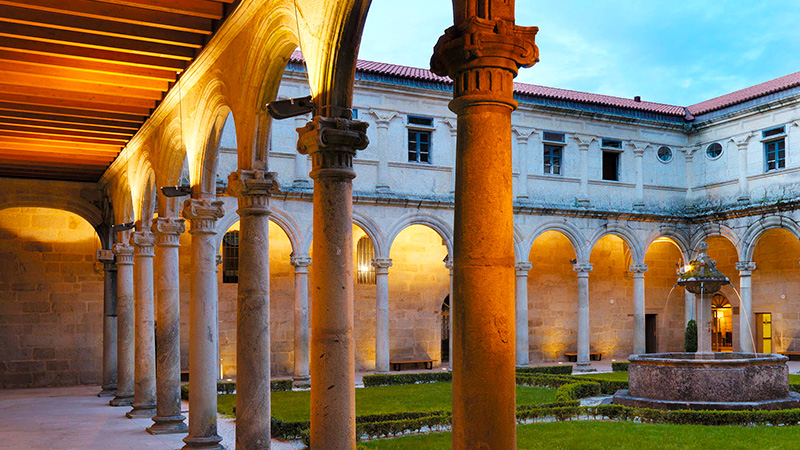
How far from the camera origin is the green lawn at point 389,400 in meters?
13.2

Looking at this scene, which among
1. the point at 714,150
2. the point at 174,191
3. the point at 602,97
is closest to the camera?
→ the point at 174,191

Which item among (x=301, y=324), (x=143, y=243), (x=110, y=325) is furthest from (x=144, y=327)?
(x=301, y=324)

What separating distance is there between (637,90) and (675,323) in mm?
125836

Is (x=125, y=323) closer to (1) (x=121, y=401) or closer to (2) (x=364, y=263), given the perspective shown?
(1) (x=121, y=401)

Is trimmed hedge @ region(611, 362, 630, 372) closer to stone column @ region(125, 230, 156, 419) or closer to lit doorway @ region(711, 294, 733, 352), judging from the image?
lit doorway @ region(711, 294, 733, 352)

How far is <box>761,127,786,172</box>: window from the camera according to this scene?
74.6 feet

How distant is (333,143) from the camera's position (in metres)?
5.77

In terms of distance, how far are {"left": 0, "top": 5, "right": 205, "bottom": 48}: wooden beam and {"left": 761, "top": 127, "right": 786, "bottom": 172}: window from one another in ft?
64.5

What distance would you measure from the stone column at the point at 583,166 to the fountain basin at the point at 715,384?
459 inches

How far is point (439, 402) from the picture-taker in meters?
14.4

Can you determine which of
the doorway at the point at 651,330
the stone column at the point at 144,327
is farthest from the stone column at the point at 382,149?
the doorway at the point at 651,330

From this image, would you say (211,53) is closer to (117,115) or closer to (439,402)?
(117,115)

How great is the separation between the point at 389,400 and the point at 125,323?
5363 mm

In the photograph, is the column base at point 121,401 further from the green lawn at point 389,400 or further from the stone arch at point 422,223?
the stone arch at point 422,223
